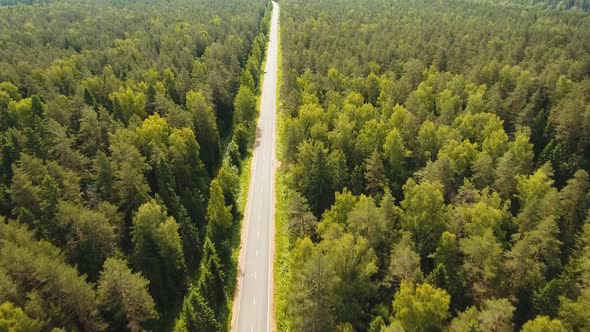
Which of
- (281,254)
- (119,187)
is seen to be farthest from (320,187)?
(119,187)

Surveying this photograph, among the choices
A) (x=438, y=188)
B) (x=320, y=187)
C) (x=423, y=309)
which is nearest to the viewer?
(x=423, y=309)

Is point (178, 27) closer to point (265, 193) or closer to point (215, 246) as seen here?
point (265, 193)

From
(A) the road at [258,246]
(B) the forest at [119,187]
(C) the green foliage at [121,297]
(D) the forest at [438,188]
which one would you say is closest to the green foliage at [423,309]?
(D) the forest at [438,188]

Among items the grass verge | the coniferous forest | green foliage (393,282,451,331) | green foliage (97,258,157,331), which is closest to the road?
the grass verge

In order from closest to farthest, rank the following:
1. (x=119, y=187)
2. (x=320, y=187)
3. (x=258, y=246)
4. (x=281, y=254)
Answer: (x=119, y=187)
(x=281, y=254)
(x=320, y=187)
(x=258, y=246)

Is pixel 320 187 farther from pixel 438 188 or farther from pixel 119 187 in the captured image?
pixel 119 187

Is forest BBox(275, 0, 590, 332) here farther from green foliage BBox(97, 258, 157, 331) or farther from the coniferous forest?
green foliage BBox(97, 258, 157, 331)
